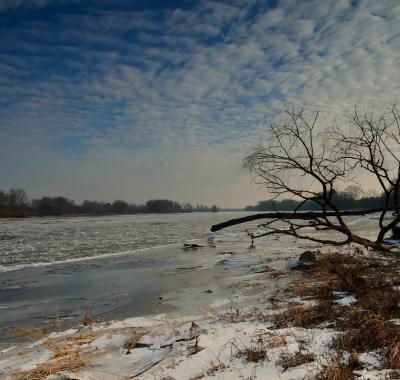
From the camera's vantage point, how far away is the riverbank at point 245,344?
384 cm

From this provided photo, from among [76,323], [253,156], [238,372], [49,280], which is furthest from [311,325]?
[49,280]

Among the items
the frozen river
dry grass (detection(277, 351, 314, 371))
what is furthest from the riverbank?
the frozen river

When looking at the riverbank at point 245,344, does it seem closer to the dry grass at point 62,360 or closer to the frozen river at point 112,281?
the dry grass at point 62,360

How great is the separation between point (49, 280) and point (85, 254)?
21.9ft

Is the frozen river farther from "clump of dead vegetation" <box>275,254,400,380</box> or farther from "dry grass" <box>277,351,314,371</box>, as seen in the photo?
"dry grass" <box>277,351,314,371</box>

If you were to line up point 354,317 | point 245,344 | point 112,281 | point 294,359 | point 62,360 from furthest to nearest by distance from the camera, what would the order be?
1. point 112,281
2. point 354,317
3. point 62,360
4. point 245,344
5. point 294,359

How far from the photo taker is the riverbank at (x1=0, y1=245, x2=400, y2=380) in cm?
384

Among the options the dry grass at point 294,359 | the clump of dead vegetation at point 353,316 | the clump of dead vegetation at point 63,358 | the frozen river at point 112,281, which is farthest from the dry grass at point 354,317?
the clump of dead vegetation at point 63,358

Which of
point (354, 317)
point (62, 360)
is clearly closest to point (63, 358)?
point (62, 360)

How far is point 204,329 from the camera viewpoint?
18.0ft

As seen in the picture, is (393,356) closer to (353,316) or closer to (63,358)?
(353,316)

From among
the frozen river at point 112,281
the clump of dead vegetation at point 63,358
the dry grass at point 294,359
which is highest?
the dry grass at point 294,359

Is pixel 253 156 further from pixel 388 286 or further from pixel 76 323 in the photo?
pixel 76 323

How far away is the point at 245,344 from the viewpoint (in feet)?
15.1
